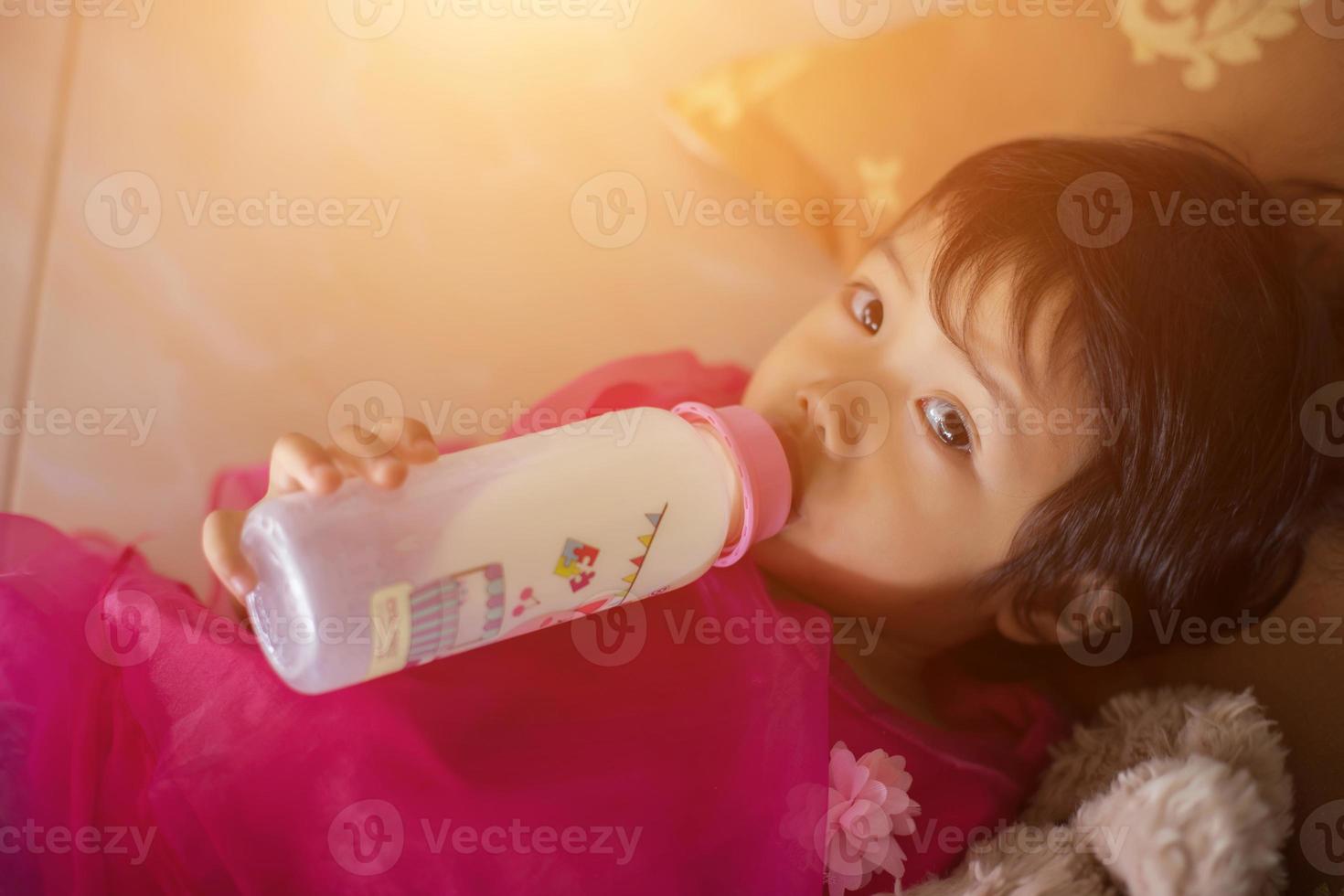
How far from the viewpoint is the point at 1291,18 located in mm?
899

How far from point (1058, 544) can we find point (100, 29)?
1083 millimetres

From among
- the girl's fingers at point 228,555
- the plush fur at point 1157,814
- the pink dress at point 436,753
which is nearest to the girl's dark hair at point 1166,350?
the plush fur at point 1157,814

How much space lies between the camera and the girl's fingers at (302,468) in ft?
2.04

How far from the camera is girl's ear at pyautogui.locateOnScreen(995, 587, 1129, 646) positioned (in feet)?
2.88

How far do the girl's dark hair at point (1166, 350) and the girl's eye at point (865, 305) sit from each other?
0.27 feet

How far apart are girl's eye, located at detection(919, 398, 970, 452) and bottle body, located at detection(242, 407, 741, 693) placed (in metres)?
0.19

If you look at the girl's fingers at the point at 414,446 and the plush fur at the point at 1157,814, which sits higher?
the girl's fingers at the point at 414,446

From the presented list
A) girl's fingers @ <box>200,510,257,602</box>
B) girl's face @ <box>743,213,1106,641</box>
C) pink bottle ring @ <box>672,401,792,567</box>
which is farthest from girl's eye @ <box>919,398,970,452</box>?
girl's fingers @ <box>200,510,257,602</box>

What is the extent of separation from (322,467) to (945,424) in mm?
487

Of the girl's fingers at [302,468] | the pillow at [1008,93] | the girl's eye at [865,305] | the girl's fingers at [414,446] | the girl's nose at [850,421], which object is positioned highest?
the pillow at [1008,93]

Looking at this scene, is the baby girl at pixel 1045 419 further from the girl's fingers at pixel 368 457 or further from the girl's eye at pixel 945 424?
the girl's fingers at pixel 368 457

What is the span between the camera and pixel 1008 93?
101 cm

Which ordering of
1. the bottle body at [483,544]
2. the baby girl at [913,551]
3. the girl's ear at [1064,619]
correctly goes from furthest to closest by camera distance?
Result: the girl's ear at [1064,619], the baby girl at [913,551], the bottle body at [483,544]

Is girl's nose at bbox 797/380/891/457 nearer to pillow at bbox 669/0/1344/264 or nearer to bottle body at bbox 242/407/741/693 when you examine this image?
bottle body at bbox 242/407/741/693
